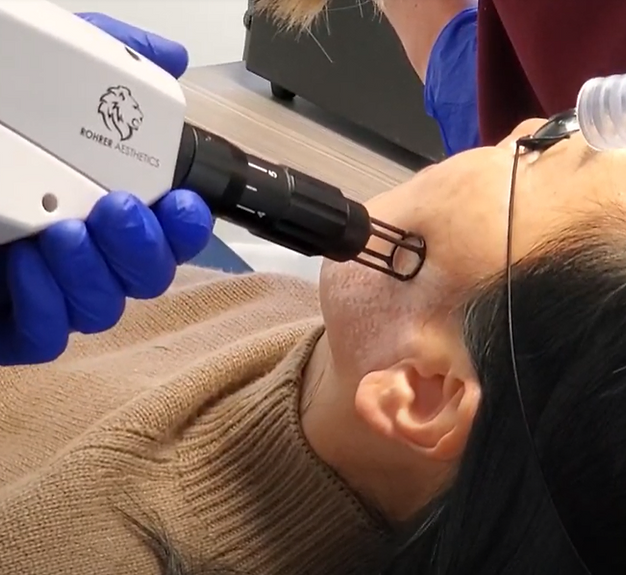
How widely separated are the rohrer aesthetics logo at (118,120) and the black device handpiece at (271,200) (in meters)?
0.04

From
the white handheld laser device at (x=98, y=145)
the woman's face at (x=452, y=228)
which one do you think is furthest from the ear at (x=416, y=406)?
the white handheld laser device at (x=98, y=145)

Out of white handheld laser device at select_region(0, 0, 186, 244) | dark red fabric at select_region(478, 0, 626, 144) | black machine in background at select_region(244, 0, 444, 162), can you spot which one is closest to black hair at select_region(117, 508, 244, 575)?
white handheld laser device at select_region(0, 0, 186, 244)

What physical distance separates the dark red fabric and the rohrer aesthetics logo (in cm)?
45

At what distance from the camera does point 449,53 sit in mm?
1213

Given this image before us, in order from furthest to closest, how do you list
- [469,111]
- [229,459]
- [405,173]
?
[405,173]
[469,111]
[229,459]

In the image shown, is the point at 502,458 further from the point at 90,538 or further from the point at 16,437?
the point at 16,437

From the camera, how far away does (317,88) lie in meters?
1.89

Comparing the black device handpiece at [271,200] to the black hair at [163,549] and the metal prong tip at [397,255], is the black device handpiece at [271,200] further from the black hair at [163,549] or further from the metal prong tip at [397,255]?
the black hair at [163,549]

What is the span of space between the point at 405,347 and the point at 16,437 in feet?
1.31

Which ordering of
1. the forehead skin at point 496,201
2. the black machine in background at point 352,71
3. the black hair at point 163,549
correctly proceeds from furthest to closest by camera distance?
the black machine in background at point 352,71
the black hair at point 163,549
the forehead skin at point 496,201

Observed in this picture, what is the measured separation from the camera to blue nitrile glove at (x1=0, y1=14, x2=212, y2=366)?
641mm

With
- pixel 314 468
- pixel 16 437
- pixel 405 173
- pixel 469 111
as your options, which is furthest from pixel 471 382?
pixel 405 173

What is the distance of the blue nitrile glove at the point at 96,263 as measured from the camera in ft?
2.10

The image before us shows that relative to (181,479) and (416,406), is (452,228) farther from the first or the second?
(181,479)
